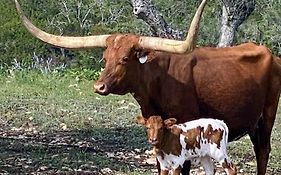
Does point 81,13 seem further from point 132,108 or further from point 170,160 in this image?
point 170,160

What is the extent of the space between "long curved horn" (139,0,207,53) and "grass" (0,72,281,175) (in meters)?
2.60

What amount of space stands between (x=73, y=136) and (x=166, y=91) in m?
4.69

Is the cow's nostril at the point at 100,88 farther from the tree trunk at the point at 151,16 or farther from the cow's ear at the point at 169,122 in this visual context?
the tree trunk at the point at 151,16

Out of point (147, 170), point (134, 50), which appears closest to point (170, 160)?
point (134, 50)

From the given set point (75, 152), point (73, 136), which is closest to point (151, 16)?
point (73, 136)

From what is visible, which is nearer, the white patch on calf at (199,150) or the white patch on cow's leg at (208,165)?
the white patch on calf at (199,150)

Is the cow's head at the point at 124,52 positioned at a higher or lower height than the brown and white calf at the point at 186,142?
higher

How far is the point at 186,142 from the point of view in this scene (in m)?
6.76

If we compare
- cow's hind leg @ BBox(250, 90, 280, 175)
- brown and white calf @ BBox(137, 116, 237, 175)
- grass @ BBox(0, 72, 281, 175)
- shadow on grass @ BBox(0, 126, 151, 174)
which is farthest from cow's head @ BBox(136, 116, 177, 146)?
shadow on grass @ BBox(0, 126, 151, 174)

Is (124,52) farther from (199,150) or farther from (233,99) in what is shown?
(233,99)

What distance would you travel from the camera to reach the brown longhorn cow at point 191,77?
6777 millimetres

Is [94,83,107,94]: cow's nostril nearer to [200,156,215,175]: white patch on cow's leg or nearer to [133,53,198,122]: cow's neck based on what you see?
[133,53,198,122]: cow's neck

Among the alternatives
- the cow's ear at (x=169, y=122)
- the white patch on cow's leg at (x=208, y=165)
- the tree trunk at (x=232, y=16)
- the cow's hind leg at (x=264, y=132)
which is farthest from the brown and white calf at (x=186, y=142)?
the tree trunk at (x=232, y=16)

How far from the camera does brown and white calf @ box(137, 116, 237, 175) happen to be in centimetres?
670
